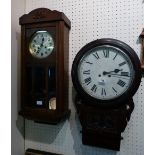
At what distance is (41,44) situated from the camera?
1.05 metres

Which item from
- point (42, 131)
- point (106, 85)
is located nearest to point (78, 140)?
point (42, 131)

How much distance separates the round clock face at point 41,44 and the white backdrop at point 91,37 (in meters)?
0.17

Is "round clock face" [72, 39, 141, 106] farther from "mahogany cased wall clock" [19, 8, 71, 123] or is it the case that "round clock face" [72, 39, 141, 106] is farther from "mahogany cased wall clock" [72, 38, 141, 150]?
"mahogany cased wall clock" [19, 8, 71, 123]

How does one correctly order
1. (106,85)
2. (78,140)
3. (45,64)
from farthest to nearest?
(78,140)
(45,64)
(106,85)

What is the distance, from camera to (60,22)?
0.98m

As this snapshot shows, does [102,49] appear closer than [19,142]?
Yes

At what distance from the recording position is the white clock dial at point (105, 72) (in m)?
0.89

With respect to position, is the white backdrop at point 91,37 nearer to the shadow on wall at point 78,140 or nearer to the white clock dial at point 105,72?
the shadow on wall at point 78,140

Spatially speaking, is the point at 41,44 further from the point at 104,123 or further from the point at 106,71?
the point at 104,123

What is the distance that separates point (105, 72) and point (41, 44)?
1.38ft

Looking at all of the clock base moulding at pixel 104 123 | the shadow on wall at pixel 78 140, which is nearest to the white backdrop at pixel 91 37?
the shadow on wall at pixel 78 140
